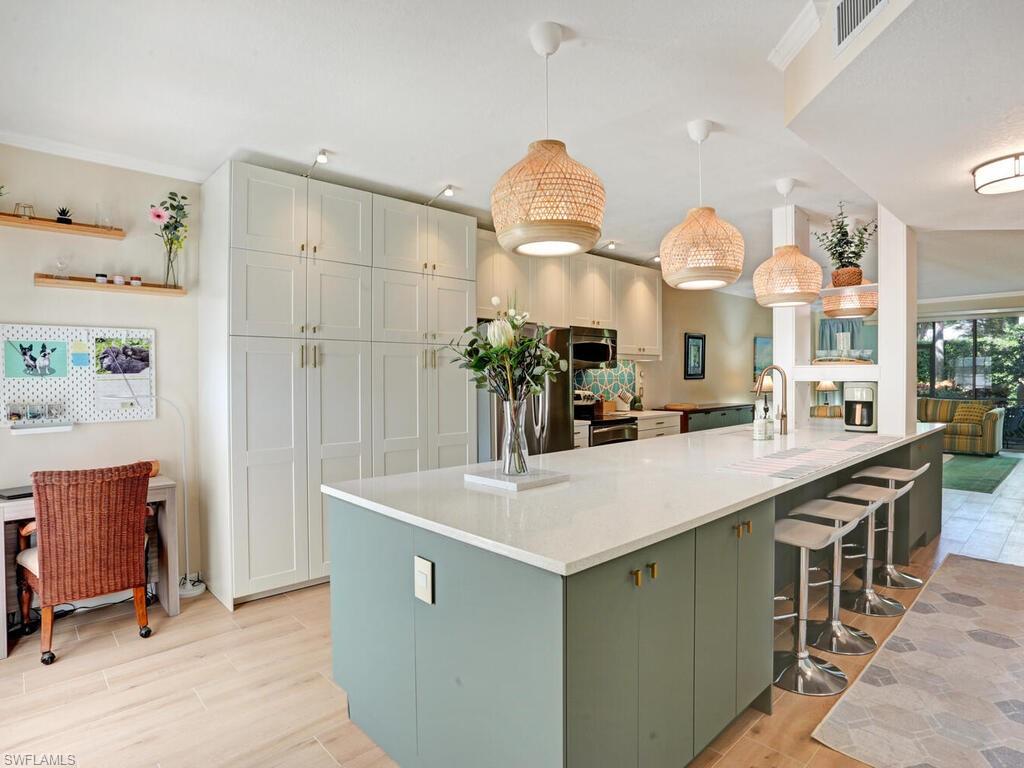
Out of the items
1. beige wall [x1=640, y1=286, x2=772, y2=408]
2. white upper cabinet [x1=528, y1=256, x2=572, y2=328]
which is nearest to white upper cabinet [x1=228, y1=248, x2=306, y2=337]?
white upper cabinet [x1=528, y1=256, x2=572, y2=328]

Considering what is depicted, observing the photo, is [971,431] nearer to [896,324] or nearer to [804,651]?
[896,324]

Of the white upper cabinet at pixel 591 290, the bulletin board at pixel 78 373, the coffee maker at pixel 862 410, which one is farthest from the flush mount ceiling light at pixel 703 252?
the bulletin board at pixel 78 373

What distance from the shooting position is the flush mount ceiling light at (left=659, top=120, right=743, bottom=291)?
2.64m

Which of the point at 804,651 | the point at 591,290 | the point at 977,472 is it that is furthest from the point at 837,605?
the point at 977,472

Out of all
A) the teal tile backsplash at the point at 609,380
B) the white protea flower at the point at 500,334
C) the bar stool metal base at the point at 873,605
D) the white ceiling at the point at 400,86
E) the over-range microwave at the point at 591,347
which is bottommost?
the bar stool metal base at the point at 873,605

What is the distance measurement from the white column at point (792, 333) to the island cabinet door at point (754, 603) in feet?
7.98

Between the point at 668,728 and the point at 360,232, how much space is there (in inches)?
125

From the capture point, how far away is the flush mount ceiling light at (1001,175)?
2312mm

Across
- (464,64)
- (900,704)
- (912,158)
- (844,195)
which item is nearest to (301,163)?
(464,64)

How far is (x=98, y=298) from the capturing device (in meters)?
3.26

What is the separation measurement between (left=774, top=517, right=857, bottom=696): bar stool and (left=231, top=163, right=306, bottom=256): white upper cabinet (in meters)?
3.00

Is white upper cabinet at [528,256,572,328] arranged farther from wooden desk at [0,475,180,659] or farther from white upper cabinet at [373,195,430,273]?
wooden desk at [0,475,180,659]

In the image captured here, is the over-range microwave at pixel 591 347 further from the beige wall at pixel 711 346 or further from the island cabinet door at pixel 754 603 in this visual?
the island cabinet door at pixel 754 603

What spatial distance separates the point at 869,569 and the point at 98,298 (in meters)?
4.55
